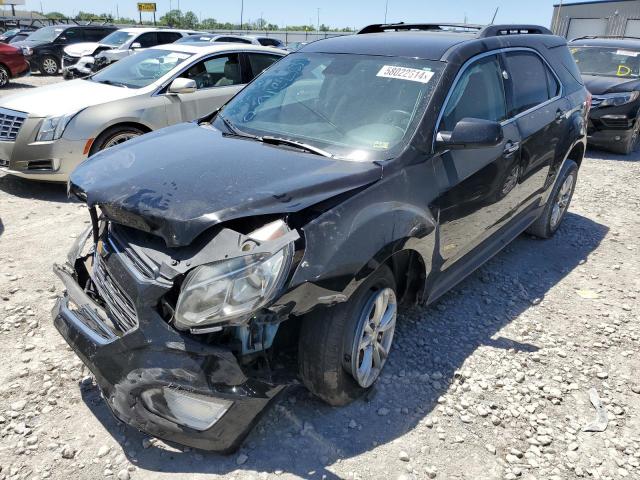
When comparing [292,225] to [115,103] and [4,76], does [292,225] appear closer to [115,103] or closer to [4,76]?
[115,103]

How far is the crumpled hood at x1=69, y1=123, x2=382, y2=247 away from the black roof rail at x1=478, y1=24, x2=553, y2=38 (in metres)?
1.73

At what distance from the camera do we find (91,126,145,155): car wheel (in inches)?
219

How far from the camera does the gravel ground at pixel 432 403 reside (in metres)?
2.36

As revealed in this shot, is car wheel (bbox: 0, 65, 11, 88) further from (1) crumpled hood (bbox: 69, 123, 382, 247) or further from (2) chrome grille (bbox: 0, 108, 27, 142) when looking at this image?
(1) crumpled hood (bbox: 69, 123, 382, 247)

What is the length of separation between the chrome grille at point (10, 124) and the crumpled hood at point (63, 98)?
70mm

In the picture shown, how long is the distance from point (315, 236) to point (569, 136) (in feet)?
11.0

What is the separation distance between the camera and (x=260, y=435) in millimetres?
2490

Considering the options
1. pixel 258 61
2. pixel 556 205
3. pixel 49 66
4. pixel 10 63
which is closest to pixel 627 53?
pixel 556 205

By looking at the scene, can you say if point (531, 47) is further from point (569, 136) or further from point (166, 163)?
point (166, 163)

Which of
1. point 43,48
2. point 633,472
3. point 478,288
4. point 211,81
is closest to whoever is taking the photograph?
point 633,472

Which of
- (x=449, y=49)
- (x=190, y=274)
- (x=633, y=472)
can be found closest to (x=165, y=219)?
(x=190, y=274)

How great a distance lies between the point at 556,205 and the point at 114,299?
13.7 feet

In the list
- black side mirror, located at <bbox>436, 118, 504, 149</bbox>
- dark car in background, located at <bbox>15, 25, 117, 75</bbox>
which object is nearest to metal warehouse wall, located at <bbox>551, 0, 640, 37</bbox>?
dark car in background, located at <bbox>15, 25, 117, 75</bbox>

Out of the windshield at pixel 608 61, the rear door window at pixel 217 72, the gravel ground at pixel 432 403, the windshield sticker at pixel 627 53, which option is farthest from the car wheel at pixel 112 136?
the windshield sticker at pixel 627 53
